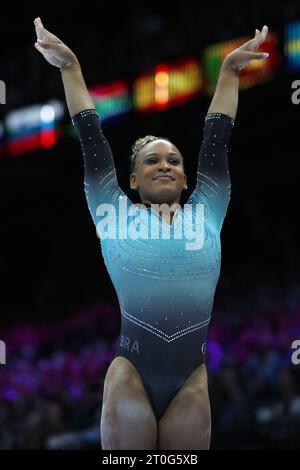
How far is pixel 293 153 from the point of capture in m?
13.1

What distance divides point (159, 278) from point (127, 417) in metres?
0.65

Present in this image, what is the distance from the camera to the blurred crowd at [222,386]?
712 centimetres

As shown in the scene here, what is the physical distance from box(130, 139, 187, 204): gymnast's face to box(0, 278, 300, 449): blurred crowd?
3445 millimetres

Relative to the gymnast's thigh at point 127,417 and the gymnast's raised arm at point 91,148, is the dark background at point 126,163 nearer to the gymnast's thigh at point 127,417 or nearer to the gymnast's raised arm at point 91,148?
the gymnast's raised arm at point 91,148

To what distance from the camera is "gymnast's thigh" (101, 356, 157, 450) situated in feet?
11.2

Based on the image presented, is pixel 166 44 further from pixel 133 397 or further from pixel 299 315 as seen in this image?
pixel 133 397

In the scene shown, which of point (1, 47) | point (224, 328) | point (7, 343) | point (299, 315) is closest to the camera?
point (299, 315)

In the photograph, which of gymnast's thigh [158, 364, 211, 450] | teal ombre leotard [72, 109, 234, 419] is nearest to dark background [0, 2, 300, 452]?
teal ombre leotard [72, 109, 234, 419]

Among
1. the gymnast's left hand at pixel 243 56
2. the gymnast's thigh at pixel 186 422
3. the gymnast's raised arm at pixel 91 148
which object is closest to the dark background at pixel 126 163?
the gymnast's left hand at pixel 243 56

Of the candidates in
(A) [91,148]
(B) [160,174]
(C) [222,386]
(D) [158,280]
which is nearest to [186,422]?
(D) [158,280]

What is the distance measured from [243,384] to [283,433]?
1064mm

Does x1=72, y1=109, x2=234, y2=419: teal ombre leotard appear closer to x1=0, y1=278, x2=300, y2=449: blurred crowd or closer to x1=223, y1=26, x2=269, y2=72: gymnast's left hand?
x1=223, y1=26, x2=269, y2=72: gymnast's left hand

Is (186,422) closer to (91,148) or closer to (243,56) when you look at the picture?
(91,148)

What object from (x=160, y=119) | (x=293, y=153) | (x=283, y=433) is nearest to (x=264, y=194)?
(x=293, y=153)
